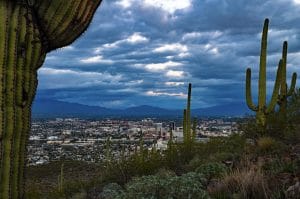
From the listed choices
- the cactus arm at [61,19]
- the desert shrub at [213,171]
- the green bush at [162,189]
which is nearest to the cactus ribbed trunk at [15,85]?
the cactus arm at [61,19]

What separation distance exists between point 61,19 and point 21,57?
2.30 feet

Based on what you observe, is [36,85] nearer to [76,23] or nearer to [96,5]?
[76,23]

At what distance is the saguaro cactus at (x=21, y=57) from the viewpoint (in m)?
4.96

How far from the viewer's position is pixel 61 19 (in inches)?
217

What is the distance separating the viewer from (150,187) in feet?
21.8

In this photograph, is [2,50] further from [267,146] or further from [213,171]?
[267,146]

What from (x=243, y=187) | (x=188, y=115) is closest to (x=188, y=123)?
(x=188, y=115)

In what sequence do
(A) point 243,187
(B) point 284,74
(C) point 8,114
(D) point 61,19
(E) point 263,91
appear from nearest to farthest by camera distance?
(C) point 8,114
(D) point 61,19
(A) point 243,187
(E) point 263,91
(B) point 284,74

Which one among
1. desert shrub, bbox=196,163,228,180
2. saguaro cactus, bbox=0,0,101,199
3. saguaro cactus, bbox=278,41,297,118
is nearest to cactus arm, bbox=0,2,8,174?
saguaro cactus, bbox=0,0,101,199

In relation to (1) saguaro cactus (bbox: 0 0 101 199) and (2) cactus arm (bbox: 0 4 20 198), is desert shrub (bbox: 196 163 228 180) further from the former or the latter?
(2) cactus arm (bbox: 0 4 20 198)

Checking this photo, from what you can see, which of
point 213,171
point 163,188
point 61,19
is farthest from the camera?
point 213,171

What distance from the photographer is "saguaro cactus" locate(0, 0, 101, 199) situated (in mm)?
4961

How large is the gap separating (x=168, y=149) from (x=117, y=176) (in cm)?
220

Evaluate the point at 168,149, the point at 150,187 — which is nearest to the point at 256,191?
the point at 150,187
